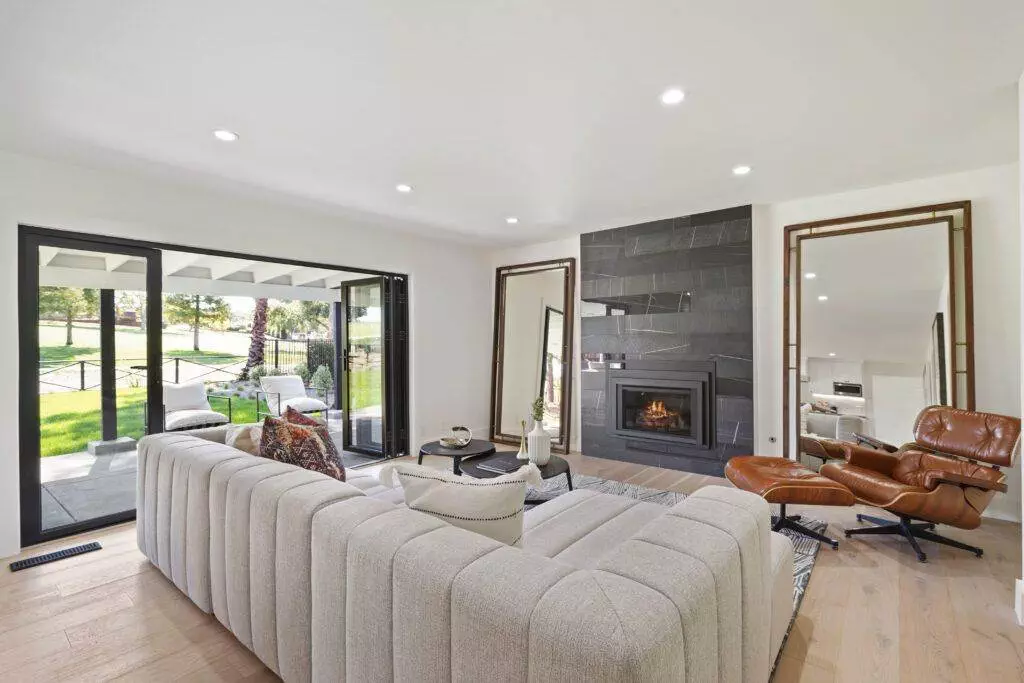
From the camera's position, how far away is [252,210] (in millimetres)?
4074

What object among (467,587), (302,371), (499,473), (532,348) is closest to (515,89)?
(467,587)

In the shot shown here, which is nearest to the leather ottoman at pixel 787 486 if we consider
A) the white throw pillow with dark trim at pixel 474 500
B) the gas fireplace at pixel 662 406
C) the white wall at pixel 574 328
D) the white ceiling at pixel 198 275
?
the gas fireplace at pixel 662 406

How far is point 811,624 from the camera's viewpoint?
220cm

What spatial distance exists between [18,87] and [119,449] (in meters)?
2.38

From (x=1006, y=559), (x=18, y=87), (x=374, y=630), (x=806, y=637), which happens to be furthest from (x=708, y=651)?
(x=18, y=87)

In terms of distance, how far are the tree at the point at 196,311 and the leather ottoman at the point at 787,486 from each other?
6.54m

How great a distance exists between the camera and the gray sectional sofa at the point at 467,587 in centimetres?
94

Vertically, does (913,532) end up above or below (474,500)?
below

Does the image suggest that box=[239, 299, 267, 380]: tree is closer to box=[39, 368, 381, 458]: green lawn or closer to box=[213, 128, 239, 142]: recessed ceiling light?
box=[39, 368, 381, 458]: green lawn

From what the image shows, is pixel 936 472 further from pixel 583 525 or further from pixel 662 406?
pixel 662 406

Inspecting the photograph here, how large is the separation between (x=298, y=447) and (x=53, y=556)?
179 centimetres

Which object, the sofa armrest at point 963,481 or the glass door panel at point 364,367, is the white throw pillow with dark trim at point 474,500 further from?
the glass door panel at point 364,367

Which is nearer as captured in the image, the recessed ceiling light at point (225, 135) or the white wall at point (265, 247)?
the recessed ceiling light at point (225, 135)

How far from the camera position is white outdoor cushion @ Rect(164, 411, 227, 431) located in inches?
181
